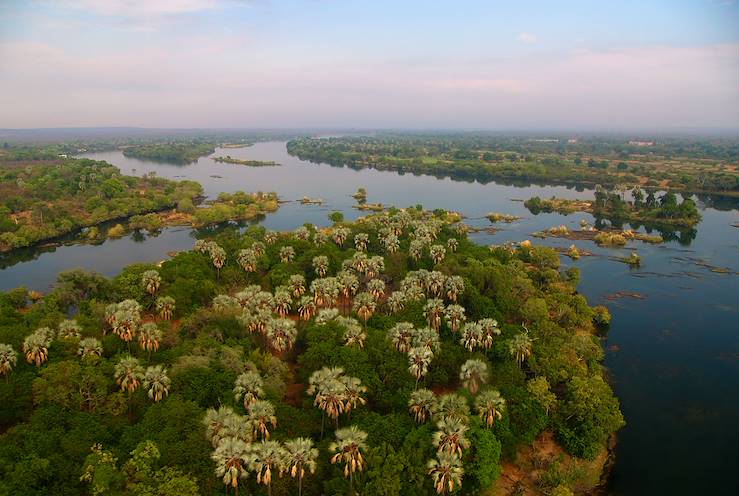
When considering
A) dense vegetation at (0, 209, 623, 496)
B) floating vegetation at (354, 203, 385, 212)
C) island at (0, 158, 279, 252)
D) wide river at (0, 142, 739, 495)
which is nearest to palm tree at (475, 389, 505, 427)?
dense vegetation at (0, 209, 623, 496)

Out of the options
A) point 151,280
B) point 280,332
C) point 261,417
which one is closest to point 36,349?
point 151,280

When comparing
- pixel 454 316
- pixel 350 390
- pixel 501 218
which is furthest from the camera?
pixel 501 218

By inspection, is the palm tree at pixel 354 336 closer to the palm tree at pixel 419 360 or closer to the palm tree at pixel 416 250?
the palm tree at pixel 419 360

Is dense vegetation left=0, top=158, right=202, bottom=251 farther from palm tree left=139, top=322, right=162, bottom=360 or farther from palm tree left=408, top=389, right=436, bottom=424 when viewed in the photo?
palm tree left=408, top=389, right=436, bottom=424

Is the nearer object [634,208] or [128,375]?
[128,375]

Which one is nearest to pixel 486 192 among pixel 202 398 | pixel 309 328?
pixel 309 328

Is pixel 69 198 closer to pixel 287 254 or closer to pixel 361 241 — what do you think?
pixel 287 254

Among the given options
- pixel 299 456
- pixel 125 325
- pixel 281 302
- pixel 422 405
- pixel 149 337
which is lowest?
pixel 422 405

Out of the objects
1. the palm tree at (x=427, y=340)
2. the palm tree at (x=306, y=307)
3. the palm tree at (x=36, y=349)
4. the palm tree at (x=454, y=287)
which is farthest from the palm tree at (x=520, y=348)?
the palm tree at (x=36, y=349)
